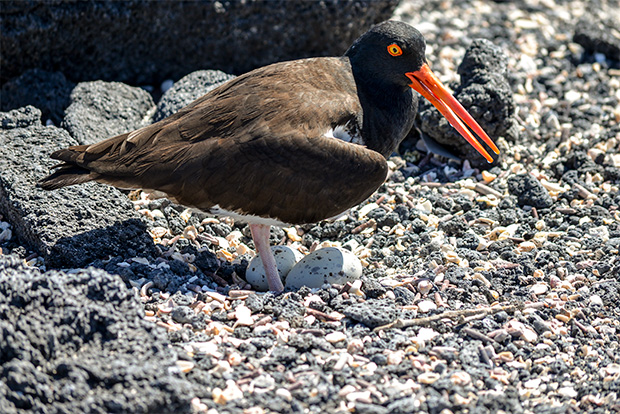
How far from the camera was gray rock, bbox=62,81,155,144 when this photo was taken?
20.9 ft

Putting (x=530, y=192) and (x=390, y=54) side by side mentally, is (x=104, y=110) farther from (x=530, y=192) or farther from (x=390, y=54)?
(x=530, y=192)

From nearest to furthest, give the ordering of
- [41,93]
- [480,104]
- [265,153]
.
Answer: [265,153], [480,104], [41,93]

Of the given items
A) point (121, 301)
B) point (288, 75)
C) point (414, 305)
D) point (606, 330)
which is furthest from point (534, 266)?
point (121, 301)

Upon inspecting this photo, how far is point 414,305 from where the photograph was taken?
4.78m

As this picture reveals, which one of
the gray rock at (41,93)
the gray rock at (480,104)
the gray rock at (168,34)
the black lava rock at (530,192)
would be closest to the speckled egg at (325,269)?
the black lava rock at (530,192)

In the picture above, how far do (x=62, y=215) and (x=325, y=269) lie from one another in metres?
1.86

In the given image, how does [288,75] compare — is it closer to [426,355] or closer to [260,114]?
[260,114]

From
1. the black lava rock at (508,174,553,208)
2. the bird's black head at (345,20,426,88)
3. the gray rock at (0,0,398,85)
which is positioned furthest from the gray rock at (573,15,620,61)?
the bird's black head at (345,20,426,88)

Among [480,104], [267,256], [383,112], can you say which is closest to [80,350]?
[267,256]

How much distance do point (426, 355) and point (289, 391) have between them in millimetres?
863

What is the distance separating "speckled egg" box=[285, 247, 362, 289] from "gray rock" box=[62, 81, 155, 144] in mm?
2167

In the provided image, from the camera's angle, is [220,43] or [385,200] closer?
[385,200]

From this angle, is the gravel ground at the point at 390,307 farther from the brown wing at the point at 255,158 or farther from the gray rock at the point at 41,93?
the gray rock at the point at 41,93

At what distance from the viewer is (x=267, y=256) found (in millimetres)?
5148
